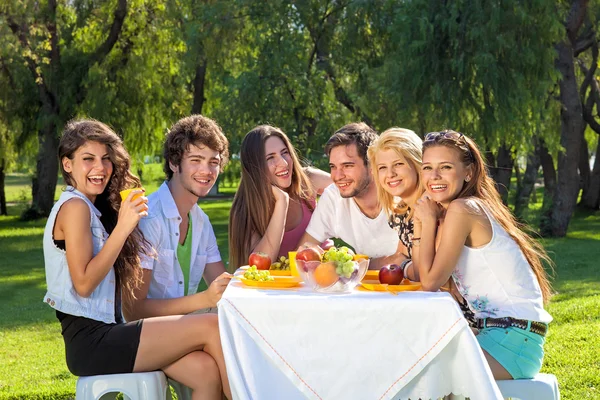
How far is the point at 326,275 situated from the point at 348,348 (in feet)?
1.39

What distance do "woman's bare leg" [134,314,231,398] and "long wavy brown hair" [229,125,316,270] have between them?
1337 mm

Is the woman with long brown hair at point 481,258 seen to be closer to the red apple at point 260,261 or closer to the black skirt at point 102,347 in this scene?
the red apple at point 260,261

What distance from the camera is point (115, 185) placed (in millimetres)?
4133

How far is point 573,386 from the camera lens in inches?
239

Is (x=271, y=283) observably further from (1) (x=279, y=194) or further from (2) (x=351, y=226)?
(2) (x=351, y=226)

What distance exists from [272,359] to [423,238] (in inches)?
40.4

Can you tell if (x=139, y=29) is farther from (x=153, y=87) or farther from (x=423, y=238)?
(x=423, y=238)

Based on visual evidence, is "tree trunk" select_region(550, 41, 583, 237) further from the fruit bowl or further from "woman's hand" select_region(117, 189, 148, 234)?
"woman's hand" select_region(117, 189, 148, 234)

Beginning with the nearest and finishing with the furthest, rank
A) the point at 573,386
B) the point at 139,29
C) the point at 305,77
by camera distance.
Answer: the point at 573,386
the point at 305,77
the point at 139,29

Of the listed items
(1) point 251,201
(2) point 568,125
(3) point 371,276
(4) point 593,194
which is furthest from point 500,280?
(4) point 593,194

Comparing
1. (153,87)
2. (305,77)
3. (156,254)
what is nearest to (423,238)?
(156,254)

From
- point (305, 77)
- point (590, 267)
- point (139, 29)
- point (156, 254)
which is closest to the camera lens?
point (156, 254)

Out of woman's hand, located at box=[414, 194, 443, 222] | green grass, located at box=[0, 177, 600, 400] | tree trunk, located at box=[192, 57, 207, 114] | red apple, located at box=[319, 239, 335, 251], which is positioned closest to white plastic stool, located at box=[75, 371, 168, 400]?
→ woman's hand, located at box=[414, 194, 443, 222]

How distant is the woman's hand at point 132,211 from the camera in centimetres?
371
